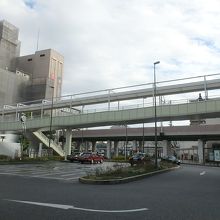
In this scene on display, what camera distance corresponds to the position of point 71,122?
171ft

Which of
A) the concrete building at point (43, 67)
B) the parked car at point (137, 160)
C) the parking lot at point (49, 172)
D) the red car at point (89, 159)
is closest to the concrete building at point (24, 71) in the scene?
the concrete building at point (43, 67)

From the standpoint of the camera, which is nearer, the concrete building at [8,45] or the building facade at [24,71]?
the building facade at [24,71]

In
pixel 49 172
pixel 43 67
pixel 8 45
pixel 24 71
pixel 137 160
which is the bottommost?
pixel 49 172

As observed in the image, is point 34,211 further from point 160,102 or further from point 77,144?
point 77,144

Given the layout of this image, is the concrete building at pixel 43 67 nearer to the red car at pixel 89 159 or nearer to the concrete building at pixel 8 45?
the concrete building at pixel 8 45

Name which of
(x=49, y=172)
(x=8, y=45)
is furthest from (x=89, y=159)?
(x=8, y=45)

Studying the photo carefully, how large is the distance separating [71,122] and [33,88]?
2389 inches

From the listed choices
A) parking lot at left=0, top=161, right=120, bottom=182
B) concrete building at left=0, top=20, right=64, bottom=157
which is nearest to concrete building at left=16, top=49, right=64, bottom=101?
concrete building at left=0, top=20, right=64, bottom=157

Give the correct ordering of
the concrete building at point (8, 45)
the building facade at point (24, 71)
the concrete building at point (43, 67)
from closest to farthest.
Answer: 1. the building facade at point (24, 71)
2. the concrete building at point (8, 45)
3. the concrete building at point (43, 67)

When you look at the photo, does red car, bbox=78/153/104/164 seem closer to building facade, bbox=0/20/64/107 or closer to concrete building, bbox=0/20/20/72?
building facade, bbox=0/20/64/107

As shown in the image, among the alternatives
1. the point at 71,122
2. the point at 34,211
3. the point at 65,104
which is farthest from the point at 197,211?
the point at 65,104

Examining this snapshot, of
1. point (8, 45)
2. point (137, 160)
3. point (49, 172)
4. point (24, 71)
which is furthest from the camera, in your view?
point (24, 71)

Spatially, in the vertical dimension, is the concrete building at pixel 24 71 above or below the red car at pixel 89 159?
above

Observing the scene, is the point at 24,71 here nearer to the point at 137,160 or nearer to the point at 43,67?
the point at 43,67
